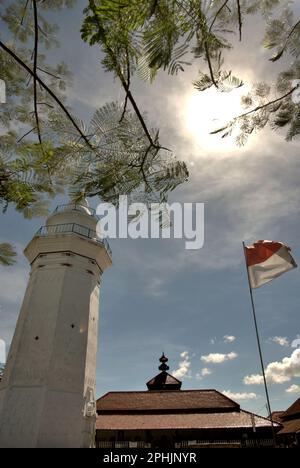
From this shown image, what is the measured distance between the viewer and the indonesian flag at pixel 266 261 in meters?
10.5

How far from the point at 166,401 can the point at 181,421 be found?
3.93 metres

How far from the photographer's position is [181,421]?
2041cm

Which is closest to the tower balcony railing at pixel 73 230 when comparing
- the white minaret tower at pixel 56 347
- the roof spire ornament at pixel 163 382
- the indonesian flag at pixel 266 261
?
the white minaret tower at pixel 56 347

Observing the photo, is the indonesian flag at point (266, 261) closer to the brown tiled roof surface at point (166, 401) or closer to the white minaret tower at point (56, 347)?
the white minaret tower at point (56, 347)

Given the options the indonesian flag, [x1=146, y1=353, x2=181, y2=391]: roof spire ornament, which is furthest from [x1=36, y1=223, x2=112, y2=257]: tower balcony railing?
[x1=146, y1=353, x2=181, y2=391]: roof spire ornament

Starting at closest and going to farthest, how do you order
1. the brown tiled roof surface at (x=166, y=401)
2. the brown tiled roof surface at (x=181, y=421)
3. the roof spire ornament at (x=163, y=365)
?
the brown tiled roof surface at (x=181, y=421)
the brown tiled roof surface at (x=166, y=401)
the roof spire ornament at (x=163, y=365)

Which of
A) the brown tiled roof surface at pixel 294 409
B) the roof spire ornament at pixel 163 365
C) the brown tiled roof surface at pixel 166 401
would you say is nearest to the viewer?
the brown tiled roof surface at pixel 166 401

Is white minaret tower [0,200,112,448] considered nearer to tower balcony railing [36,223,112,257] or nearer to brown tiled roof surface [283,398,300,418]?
tower balcony railing [36,223,112,257]

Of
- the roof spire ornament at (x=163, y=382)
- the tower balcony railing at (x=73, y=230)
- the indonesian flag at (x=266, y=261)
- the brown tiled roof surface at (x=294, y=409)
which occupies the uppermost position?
the tower balcony railing at (x=73, y=230)

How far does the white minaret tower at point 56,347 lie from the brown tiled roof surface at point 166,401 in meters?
12.0

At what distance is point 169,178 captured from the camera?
2.60 meters

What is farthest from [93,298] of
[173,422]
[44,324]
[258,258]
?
[173,422]
